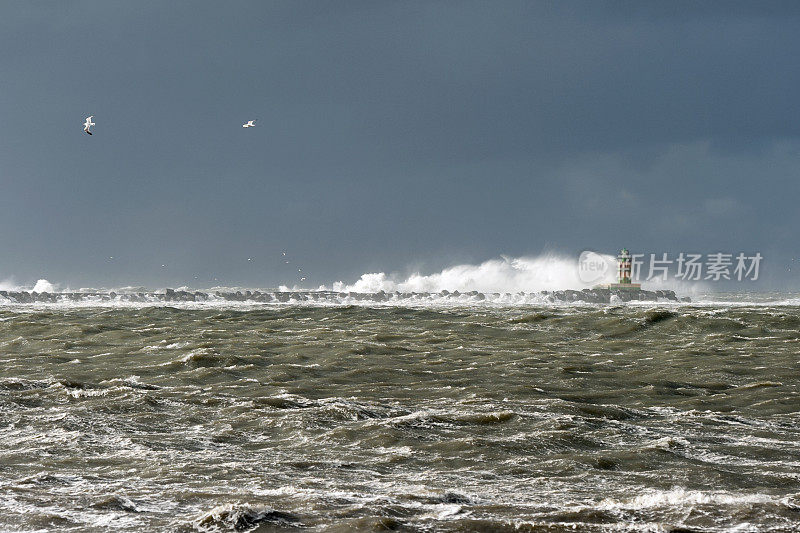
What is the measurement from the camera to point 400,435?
1280cm

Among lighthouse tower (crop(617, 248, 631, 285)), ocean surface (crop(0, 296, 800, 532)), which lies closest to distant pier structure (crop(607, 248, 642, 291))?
lighthouse tower (crop(617, 248, 631, 285))

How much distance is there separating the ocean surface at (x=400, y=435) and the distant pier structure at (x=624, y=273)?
5497cm

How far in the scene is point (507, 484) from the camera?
995cm

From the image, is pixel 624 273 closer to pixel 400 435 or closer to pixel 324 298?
pixel 324 298

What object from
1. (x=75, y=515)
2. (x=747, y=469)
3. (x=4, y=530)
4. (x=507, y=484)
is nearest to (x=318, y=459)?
(x=507, y=484)

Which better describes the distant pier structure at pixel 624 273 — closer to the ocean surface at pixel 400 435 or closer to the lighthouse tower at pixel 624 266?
the lighthouse tower at pixel 624 266

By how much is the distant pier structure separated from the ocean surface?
54973 millimetres

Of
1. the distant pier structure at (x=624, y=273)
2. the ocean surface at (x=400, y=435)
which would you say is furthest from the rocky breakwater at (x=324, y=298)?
the ocean surface at (x=400, y=435)

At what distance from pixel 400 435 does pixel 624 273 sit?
7189 centimetres

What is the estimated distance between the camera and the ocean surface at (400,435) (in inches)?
332

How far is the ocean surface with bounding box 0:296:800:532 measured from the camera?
8445 mm

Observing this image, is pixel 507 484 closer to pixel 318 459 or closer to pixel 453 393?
pixel 318 459

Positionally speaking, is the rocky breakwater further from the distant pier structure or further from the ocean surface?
the ocean surface

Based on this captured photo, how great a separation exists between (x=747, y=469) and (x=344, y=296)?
62.3 m
